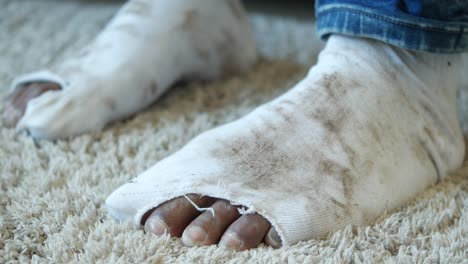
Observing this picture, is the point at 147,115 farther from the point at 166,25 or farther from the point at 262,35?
the point at 262,35

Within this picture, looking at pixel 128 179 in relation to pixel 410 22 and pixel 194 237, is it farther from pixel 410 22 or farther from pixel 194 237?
pixel 410 22

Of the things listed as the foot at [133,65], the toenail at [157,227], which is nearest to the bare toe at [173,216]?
the toenail at [157,227]

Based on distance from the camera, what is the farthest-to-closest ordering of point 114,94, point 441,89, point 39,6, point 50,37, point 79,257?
point 39,6, point 50,37, point 114,94, point 441,89, point 79,257

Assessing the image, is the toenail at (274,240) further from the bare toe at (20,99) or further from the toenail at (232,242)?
the bare toe at (20,99)

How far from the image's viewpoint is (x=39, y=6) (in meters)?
1.38

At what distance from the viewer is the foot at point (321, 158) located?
513mm

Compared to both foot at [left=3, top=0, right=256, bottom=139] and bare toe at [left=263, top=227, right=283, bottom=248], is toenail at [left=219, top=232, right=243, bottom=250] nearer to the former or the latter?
bare toe at [left=263, top=227, right=283, bottom=248]

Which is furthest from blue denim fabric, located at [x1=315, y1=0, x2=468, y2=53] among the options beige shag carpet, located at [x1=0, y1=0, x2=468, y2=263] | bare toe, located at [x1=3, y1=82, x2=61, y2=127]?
bare toe, located at [x1=3, y1=82, x2=61, y2=127]

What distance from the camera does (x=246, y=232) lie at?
1.63 feet

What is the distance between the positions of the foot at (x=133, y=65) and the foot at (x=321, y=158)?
23 cm

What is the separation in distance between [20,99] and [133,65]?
A: 166 millimetres

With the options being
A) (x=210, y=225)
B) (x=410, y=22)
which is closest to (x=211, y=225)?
(x=210, y=225)

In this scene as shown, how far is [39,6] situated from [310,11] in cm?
70

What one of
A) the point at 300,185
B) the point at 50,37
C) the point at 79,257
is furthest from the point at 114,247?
the point at 50,37
